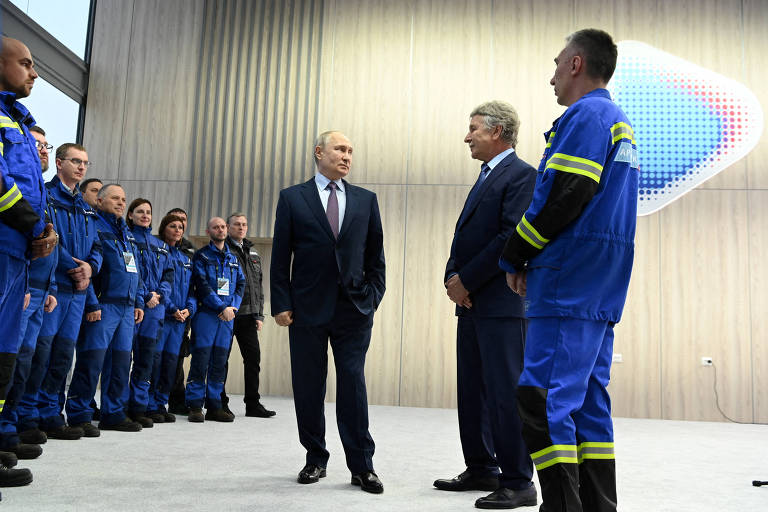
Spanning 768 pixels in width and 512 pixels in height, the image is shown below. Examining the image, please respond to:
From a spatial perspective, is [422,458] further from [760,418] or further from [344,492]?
[760,418]

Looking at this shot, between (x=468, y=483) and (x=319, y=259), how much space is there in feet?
3.38

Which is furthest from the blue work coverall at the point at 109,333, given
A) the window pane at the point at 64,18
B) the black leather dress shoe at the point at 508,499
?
the window pane at the point at 64,18

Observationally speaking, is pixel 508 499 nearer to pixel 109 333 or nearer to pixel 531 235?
pixel 531 235

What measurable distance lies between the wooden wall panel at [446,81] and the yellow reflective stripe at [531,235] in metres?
5.43

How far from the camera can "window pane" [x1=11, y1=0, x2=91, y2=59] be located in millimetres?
6668

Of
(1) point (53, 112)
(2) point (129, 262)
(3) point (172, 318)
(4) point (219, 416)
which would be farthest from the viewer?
(1) point (53, 112)

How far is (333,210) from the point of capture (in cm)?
265

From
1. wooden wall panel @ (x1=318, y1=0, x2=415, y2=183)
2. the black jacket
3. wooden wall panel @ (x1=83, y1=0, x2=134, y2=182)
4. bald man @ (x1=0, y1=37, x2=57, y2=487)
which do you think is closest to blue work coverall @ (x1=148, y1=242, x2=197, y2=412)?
the black jacket

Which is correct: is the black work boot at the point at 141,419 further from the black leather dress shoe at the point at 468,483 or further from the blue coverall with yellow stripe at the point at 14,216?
the black leather dress shoe at the point at 468,483

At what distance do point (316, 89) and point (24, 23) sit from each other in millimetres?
2929

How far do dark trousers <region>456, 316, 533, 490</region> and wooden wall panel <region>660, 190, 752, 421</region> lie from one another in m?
4.65

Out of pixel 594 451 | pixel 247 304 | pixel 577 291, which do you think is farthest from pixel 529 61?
pixel 594 451

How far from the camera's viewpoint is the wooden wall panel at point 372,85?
23.6 feet

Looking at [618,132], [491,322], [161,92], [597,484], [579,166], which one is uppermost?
[161,92]
